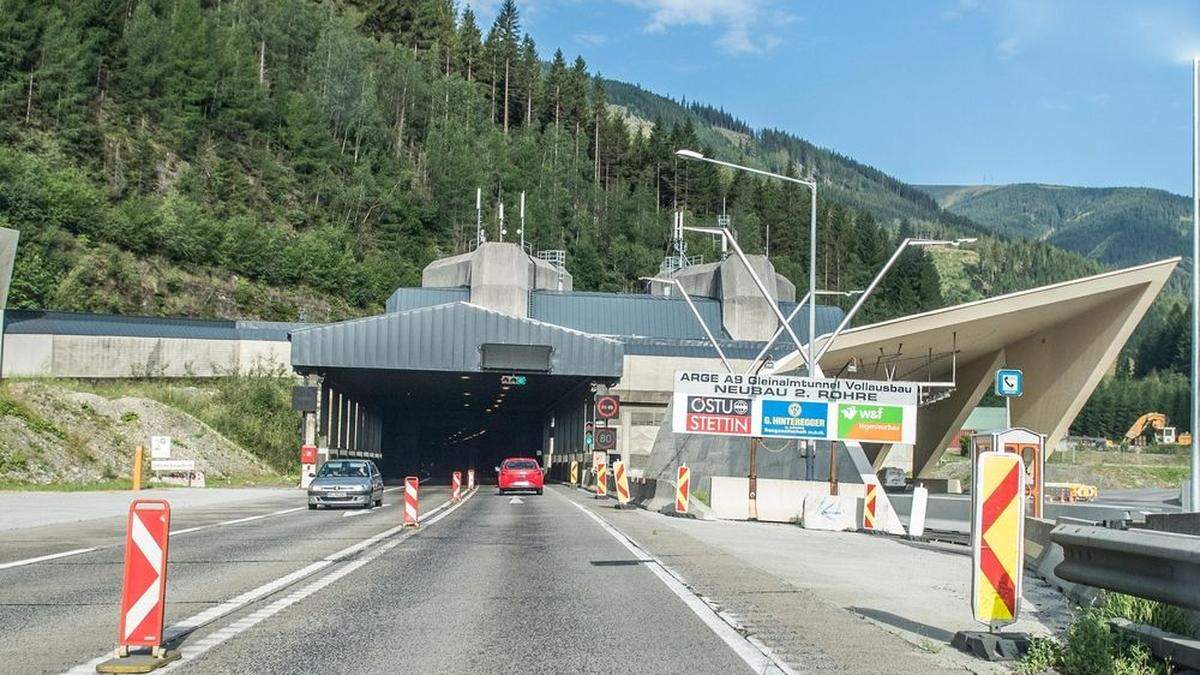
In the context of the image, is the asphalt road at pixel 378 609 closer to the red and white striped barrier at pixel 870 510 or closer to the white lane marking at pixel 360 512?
the white lane marking at pixel 360 512

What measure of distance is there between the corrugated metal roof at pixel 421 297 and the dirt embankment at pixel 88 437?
1058 inches

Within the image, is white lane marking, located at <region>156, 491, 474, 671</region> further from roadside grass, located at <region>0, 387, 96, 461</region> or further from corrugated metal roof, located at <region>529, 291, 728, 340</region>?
corrugated metal roof, located at <region>529, 291, 728, 340</region>

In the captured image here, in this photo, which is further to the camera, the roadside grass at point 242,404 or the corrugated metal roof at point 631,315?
the corrugated metal roof at point 631,315

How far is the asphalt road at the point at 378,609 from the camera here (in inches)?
353

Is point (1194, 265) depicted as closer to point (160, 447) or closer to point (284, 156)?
point (160, 447)

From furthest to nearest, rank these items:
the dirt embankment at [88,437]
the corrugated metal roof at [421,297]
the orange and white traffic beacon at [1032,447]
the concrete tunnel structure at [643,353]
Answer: the corrugated metal roof at [421,297] < the concrete tunnel structure at [643,353] < the dirt embankment at [88,437] < the orange and white traffic beacon at [1032,447]

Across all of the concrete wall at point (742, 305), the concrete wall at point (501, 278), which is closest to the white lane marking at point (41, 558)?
the concrete wall at point (501, 278)

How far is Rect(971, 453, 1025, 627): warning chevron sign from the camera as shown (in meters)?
9.53

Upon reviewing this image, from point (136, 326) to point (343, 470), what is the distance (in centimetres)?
3864

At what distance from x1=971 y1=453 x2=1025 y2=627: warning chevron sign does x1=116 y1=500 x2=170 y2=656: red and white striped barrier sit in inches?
241

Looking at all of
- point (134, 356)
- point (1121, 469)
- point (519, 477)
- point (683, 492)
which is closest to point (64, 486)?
point (519, 477)

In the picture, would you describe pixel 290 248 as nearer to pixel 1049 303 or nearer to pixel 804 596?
pixel 1049 303

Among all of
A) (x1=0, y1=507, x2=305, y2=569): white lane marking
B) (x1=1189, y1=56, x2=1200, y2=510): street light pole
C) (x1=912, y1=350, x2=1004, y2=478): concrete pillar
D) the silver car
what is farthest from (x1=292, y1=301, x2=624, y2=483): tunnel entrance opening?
(x1=1189, y1=56, x2=1200, y2=510): street light pole

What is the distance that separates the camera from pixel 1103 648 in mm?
8273
